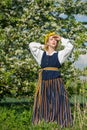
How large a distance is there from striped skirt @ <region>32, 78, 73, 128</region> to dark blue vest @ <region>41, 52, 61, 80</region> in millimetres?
78

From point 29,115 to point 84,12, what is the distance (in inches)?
174

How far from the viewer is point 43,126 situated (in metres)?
8.77

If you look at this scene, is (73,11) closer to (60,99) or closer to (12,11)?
(12,11)

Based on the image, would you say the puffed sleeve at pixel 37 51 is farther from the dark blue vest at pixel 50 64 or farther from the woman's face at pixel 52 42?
the woman's face at pixel 52 42

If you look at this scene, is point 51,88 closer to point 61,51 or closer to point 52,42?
point 61,51

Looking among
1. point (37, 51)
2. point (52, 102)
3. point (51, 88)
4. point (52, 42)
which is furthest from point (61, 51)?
point (52, 102)

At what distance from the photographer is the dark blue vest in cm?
898

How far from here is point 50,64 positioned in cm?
902

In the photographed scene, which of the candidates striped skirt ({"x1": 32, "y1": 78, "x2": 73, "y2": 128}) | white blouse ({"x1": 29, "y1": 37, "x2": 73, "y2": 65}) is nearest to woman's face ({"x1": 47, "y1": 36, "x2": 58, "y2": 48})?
white blouse ({"x1": 29, "y1": 37, "x2": 73, "y2": 65})

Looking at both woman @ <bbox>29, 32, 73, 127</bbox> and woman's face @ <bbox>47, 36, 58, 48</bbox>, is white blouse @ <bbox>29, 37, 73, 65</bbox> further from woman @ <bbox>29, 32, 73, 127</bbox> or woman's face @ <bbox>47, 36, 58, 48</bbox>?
woman's face @ <bbox>47, 36, 58, 48</bbox>

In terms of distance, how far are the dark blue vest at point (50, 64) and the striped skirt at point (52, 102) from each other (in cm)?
8

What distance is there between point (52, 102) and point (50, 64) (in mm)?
670

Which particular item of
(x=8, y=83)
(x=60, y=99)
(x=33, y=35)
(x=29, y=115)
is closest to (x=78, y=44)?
(x=33, y=35)

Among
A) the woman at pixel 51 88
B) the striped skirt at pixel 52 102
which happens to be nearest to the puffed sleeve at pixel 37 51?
the woman at pixel 51 88
